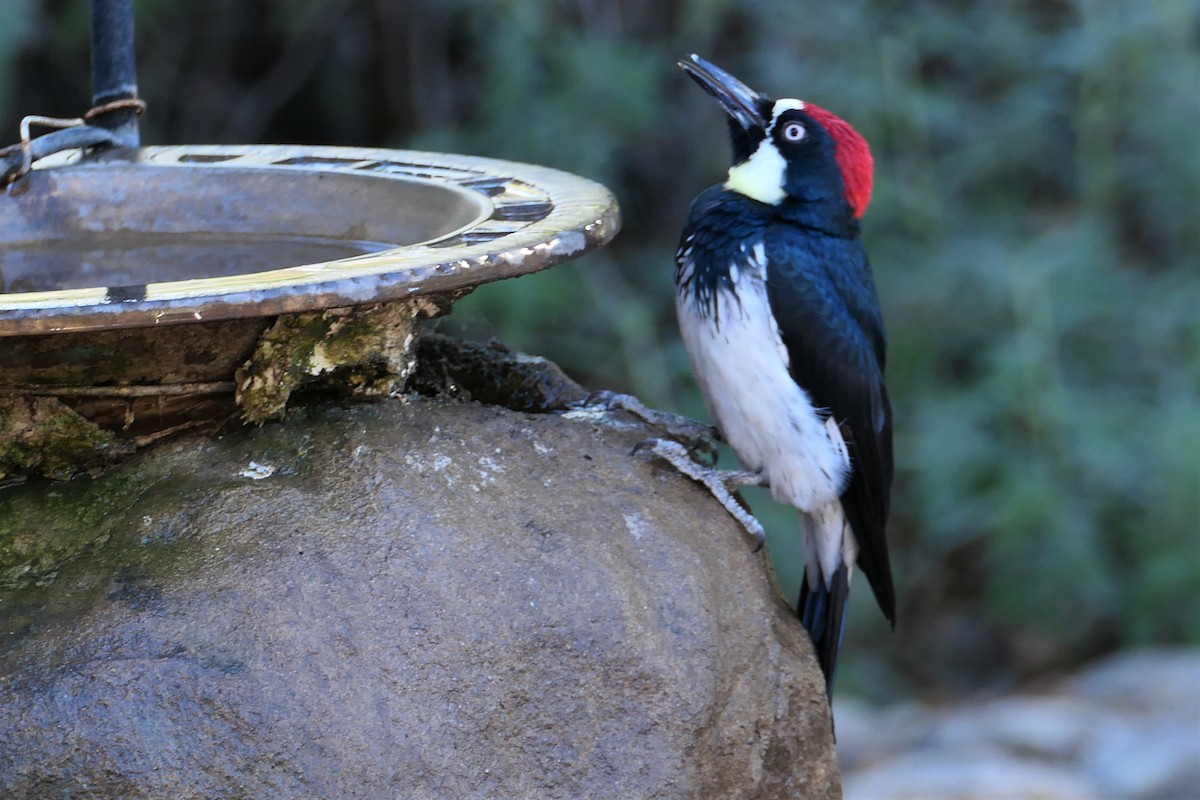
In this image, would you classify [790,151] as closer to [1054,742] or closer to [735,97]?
[735,97]

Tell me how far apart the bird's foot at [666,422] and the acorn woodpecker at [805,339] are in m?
0.16

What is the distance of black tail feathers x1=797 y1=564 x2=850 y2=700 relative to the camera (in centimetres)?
224

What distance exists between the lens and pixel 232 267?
6.48 feet

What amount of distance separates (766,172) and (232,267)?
2.88ft

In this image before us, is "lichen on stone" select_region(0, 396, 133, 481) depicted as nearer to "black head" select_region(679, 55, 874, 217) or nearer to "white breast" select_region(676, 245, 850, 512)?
"white breast" select_region(676, 245, 850, 512)

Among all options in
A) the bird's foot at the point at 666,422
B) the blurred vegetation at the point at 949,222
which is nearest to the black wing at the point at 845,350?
the bird's foot at the point at 666,422

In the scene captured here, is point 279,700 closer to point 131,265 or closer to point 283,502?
point 283,502

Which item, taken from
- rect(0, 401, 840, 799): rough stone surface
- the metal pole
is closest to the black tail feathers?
rect(0, 401, 840, 799): rough stone surface

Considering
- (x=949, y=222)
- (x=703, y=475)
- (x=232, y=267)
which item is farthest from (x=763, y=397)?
(x=949, y=222)

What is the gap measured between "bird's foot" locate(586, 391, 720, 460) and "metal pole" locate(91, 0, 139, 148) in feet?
2.66

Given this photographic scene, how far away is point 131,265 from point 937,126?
3.67 m

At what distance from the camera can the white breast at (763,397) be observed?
219 centimetres

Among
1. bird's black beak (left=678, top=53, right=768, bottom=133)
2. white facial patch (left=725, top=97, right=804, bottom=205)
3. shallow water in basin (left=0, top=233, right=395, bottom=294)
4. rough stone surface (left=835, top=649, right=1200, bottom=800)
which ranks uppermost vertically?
bird's black beak (left=678, top=53, right=768, bottom=133)

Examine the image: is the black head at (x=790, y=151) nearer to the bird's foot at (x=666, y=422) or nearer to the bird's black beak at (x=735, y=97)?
the bird's black beak at (x=735, y=97)
